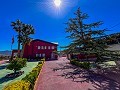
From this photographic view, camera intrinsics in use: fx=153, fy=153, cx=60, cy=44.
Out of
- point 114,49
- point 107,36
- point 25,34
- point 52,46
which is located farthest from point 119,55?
point 52,46

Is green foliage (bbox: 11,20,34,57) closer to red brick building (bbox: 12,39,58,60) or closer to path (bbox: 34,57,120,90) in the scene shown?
red brick building (bbox: 12,39,58,60)

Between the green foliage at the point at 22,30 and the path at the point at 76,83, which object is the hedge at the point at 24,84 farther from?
the green foliage at the point at 22,30

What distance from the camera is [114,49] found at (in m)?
25.1

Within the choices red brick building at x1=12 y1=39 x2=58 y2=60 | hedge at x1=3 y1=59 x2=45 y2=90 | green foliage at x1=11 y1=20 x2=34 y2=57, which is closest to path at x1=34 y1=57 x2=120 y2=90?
hedge at x1=3 y1=59 x2=45 y2=90

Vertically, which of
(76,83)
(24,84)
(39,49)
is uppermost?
(39,49)

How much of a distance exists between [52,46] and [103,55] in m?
32.7

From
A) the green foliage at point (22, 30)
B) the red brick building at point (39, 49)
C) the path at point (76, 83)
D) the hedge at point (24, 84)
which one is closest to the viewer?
the hedge at point (24, 84)

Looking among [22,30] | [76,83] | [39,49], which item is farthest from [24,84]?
[39,49]

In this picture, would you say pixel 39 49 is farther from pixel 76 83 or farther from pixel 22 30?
pixel 76 83

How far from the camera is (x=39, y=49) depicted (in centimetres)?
5606

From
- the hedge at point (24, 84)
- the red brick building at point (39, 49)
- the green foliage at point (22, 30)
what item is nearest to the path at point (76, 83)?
the hedge at point (24, 84)

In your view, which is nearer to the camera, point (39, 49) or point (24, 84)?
point (24, 84)

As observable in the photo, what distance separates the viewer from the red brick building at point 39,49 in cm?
5559

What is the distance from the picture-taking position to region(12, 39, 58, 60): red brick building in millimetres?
55594
